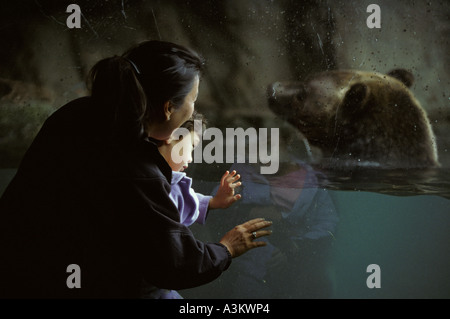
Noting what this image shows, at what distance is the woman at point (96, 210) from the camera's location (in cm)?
126

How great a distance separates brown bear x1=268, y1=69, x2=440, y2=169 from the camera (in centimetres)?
259

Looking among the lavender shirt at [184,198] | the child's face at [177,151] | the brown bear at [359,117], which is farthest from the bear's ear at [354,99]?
the lavender shirt at [184,198]

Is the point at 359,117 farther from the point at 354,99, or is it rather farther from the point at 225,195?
the point at 225,195

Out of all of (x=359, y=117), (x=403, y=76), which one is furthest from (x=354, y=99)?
(x=403, y=76)

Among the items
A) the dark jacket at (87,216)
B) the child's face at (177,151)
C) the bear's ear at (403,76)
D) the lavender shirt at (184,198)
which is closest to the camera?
the dark jacket at (87,216)

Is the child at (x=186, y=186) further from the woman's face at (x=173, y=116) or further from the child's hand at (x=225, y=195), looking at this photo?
the woman's face at (x=173, y=116)

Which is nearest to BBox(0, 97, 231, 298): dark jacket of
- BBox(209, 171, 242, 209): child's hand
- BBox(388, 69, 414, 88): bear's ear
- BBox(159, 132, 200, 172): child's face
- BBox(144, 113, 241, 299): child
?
BBox(144, 113, 241, 299): child

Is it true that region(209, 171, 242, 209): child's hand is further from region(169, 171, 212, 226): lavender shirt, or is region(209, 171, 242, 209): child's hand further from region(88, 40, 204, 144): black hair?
region(88, 40, 204, 144): black hair

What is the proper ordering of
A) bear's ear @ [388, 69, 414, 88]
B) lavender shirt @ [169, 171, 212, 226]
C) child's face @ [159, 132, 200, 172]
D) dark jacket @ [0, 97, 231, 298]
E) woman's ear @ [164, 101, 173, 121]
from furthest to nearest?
bear's ear @ [388, 69, 414, 88] < child's face @ [159, 132, 200, 172] < lavender shirt @ [169, 171, 212, 226] < woman's ear @ [164, 101, 173, 121] < dark jacket @ [0, 97, 231, 298]

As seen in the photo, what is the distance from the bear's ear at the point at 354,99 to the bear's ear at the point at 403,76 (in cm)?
20

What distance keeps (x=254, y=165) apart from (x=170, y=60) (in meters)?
1.38

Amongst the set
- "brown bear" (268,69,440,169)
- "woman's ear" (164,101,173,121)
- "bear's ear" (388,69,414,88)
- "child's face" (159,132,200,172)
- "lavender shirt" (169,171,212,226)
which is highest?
"bear's ear" (388,69,414,88)

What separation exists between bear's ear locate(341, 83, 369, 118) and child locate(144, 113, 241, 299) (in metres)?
1.11

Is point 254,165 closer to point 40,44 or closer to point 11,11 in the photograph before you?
point 40,44
